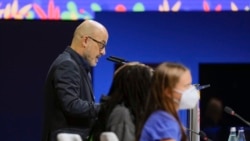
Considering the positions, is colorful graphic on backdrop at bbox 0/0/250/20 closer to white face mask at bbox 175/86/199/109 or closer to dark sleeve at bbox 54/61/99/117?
dark sleeve at bbox 54/61/99/117

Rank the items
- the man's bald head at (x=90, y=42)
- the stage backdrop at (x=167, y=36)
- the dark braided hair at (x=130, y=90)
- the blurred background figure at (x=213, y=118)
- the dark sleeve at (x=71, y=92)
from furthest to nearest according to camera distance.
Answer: the stage backdrop at (x=167, y=36), the blurred background figure at (x=213, y=118), the man's bald head at (x=90, y=42), the dark sleeve at (x=71, y=92), the dark braided hair at (x=130, y=90)

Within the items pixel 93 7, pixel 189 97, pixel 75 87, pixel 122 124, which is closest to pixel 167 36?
pixel 93 7

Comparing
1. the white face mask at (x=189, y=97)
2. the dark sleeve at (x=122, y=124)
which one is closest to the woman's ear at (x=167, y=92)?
the white face mask at (x=189, y=97)

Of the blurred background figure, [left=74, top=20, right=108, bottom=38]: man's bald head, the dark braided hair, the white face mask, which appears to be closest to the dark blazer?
[left=74, top=20, right=108, bottom=38]: man's bald head

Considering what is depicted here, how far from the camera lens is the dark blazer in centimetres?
298

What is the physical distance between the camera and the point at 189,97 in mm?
2588

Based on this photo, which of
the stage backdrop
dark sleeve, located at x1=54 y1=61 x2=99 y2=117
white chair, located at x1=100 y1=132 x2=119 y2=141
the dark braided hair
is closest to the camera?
white chair, located at x1=100 y1=132 x2=119 y2=141

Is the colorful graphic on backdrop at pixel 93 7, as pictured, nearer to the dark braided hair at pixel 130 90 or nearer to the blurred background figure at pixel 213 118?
the blurred background figure at pixel 213 118

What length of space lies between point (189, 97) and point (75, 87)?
67 centimetres

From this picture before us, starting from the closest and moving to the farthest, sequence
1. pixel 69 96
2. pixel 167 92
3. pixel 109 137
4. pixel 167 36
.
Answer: pixel 109 137 < pixel 167 92 < pixel 69 96 < pixel 167 36

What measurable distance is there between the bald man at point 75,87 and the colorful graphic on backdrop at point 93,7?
71.3 inches

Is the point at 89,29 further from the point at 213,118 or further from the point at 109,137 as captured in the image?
the point at 213,118

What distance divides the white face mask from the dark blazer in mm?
541

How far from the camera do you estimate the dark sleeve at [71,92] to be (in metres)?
2.97
